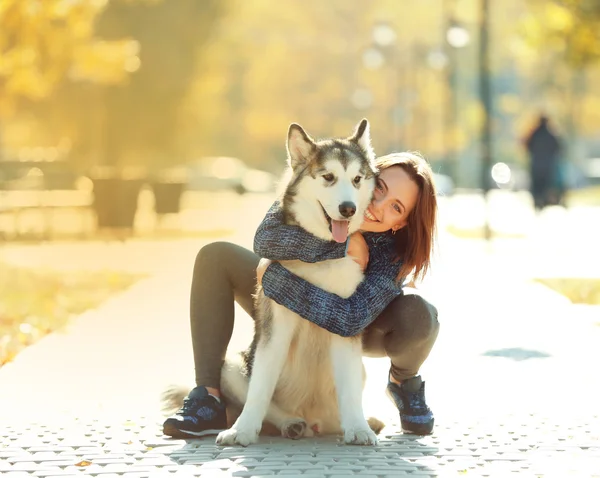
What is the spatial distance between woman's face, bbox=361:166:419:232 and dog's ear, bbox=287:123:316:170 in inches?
16.9

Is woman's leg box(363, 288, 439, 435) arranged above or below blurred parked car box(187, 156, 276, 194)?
below

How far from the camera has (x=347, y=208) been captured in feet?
19.3

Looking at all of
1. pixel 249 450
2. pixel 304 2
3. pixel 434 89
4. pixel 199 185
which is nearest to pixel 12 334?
pixel 249 450

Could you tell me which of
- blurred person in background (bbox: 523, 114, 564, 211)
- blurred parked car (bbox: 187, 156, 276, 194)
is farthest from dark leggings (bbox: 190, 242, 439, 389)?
blurred parked car (bbox: 187, 156, 276, 194)

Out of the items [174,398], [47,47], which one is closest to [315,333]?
[174,398]

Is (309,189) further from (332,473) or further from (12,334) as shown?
(12,334)

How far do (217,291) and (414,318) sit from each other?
1090mm

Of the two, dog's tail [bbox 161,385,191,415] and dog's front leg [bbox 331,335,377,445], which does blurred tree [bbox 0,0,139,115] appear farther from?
dog's front leg [bbox 331,335,377,445]

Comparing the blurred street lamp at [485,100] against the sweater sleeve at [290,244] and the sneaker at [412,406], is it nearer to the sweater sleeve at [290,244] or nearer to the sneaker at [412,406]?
the sneaker at [412,406]

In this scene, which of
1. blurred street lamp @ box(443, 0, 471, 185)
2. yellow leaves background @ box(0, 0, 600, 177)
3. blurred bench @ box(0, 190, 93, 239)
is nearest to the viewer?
blurred bench @ box(0, 190, 93, 239)

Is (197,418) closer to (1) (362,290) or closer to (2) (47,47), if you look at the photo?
(1) (362,290)

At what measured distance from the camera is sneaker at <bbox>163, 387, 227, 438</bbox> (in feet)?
20.5

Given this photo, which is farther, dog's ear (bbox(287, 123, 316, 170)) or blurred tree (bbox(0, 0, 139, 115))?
blurred tree (bbox(0, 0, 139, 115))

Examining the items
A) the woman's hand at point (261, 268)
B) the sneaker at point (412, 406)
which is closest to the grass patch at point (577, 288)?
the sneaker at point (412, 406)
